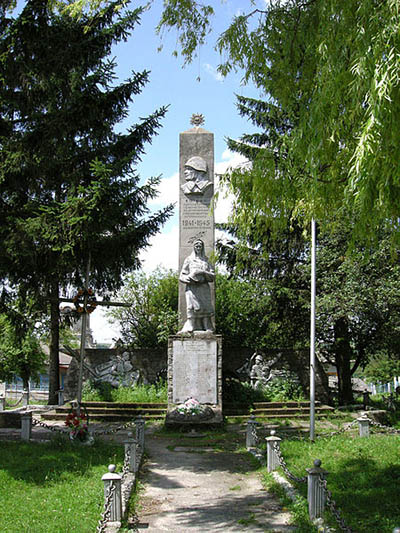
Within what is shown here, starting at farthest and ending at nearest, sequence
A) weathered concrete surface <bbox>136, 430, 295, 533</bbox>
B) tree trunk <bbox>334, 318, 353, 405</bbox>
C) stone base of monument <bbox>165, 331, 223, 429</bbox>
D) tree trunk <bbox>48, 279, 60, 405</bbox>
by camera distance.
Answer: tree trunk <bbox>334, 318, 353, 405</bbox>, tree trunk <bbox>48, 279, 60, 405</bbox>, stone base of monument <bbox>165, 331, 223, 429</bbox>, weathered concrete surface <bbox>136, 430, 295, 533</bbox>

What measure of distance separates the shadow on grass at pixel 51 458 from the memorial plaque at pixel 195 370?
348cm

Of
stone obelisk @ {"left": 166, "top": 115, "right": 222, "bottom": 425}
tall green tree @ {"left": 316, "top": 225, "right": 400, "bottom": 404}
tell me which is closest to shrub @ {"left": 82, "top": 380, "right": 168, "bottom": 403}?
stone obelisk @ {"left": 166, "top": 115, "right": 222, "bottom": 425}

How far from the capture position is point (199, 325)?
1463cm

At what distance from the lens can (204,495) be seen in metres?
8.06

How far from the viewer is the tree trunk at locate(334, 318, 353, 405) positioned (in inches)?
759

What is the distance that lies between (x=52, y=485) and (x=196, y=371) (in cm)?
661

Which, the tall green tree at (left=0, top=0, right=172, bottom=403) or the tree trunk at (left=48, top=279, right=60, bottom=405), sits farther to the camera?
the tree trunk at (left=48, top=279, right=60, bottom=405)

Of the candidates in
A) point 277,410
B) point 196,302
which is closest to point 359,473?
point 196,302

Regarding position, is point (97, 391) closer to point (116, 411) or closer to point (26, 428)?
point (116, 411)

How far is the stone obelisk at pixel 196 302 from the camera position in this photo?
1406 centimetres

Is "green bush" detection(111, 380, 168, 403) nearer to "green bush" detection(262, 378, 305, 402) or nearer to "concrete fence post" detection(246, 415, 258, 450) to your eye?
"green bush" detection(262, 378, 305, 402)

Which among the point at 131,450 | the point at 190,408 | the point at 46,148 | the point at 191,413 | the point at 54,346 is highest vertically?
the point at 46,148

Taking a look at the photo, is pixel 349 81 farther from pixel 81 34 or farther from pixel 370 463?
pixel 81 34

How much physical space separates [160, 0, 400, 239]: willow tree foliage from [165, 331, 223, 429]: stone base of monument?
23.0 ft
